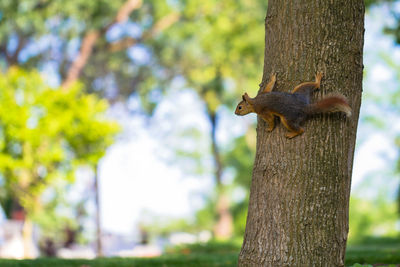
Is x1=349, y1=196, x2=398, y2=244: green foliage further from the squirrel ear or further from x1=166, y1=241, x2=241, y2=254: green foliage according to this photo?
the squirrel ear

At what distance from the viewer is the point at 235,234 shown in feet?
75.4

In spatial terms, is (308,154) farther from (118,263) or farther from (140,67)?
(140,67)

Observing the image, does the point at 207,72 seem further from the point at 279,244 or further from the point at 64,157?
the point at 279,244

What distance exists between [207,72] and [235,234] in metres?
8.26

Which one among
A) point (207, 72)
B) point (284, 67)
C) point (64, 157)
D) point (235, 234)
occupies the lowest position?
point (235, 234)

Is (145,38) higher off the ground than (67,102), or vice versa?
(145,38)

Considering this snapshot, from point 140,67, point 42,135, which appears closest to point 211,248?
point 42,135

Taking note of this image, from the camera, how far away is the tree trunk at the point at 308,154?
3605 mm

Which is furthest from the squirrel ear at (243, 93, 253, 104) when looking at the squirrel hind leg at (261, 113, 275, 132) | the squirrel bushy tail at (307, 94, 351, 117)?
the squirrel bushy tail at (307, 94, 351, 117)

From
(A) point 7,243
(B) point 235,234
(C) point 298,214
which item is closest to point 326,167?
(C) point 298,214

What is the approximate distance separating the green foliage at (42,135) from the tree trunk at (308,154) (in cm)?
1134

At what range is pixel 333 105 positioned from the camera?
367 centimetres

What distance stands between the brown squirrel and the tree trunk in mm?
65

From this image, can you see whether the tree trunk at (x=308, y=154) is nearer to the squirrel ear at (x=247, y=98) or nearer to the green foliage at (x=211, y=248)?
the squirrel ear at (x=247, y=98)
